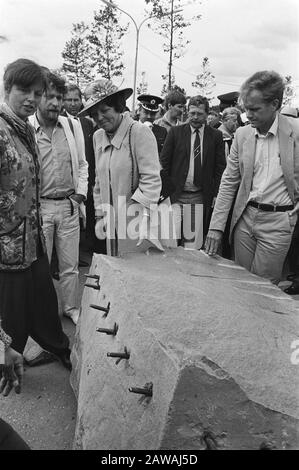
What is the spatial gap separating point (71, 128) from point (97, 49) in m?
21.0

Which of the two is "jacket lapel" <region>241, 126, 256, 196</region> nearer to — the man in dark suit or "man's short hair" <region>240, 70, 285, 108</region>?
"man's short hair" <region>240, 70, 285, 108</region>

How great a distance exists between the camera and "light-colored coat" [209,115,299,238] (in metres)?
2.77

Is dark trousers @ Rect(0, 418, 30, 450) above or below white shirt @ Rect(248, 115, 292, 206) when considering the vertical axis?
below

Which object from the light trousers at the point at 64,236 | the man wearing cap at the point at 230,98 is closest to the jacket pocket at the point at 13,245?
the light trousers at the point at 64,236

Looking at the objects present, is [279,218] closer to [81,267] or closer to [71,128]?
[71,128]

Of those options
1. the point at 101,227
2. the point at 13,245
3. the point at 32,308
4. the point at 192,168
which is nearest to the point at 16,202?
the point at 13,245

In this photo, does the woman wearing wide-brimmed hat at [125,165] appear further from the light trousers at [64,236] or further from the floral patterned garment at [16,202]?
the floral patterned garment at [16,202]

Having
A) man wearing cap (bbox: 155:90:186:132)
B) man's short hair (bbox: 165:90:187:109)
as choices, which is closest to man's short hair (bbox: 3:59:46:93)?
man wearing cap (bbox: 155:90:186:132)

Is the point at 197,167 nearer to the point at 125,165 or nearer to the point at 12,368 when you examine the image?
the point at 125,165

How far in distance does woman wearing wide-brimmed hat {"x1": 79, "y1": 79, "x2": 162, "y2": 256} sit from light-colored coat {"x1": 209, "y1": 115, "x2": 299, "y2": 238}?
0.46m

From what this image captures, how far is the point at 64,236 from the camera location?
347cm

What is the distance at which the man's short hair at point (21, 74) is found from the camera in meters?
2.53
